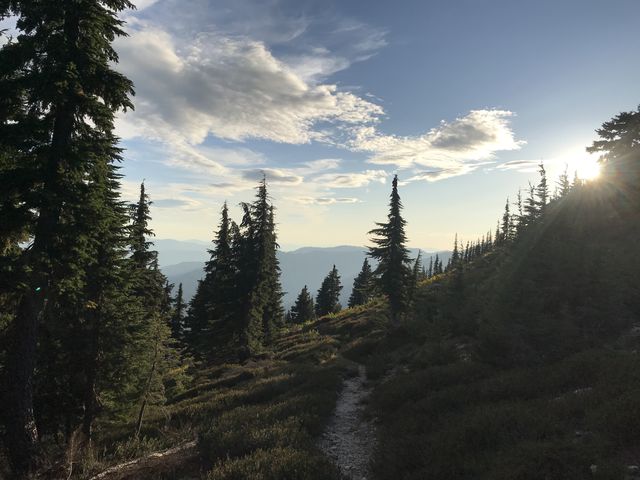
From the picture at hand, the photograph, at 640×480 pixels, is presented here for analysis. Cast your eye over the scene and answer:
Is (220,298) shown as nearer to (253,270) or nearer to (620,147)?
(253,270)

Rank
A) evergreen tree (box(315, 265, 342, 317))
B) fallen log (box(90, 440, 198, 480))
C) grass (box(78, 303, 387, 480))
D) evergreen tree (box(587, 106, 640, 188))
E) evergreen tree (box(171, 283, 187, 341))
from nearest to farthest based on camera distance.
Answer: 1. grass (box(78, 303, 387, 480))
2. fallen log (box(90, 440, 198, 480))
3. evergreen tree (box(587, 106, 640, 188))
4. evergreen tree (box(171, 283, 187, 341))
5. evergreen tree (box(315, 265, 342, 317))

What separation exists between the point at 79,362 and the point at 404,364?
15682 millimetres

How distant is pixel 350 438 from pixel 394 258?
79.5 ft

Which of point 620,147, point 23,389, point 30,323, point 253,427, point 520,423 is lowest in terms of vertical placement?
point 253,427

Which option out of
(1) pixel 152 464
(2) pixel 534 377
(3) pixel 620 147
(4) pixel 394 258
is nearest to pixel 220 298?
(4) pixel 394 258

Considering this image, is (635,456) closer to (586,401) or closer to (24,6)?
(586,401)

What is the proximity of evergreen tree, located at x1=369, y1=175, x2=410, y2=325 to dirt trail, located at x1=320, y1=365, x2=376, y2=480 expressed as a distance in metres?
18.1

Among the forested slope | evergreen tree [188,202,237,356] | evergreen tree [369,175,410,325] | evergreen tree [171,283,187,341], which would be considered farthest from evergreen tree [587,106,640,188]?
evergreen tree [171,283,187,341]

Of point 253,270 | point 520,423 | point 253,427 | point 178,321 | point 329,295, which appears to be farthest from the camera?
point 329,295

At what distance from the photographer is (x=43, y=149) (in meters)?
10.4

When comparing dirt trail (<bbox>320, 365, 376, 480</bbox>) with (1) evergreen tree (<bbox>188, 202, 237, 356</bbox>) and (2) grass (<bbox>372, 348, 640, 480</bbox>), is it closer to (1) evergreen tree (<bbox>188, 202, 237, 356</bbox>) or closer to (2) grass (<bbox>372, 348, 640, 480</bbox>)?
(2) grass (<bbox>372, 348, 640, 480</bbox>)

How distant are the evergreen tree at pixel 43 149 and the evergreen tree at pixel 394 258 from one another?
27.7 meters

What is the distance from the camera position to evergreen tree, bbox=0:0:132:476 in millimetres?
9617

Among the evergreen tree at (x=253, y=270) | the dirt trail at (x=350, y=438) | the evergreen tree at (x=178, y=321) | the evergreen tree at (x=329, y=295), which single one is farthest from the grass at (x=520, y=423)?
the evergreen tree at (x=329, y=295)
